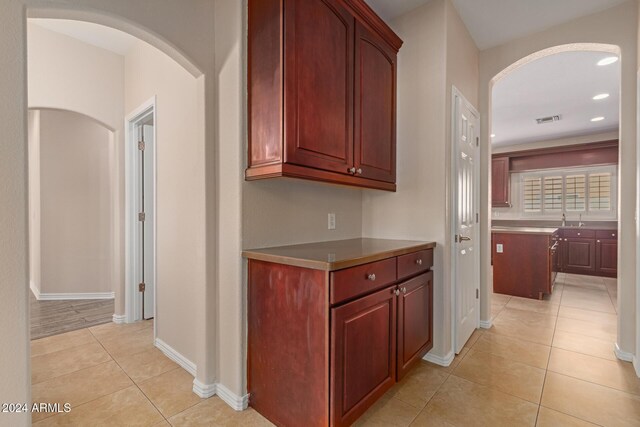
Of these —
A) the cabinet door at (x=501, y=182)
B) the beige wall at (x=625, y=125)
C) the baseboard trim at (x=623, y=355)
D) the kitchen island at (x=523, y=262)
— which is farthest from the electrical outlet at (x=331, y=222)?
the cabinet door at (x=501, y=182)

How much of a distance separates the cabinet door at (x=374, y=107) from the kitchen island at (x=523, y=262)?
2.79 m

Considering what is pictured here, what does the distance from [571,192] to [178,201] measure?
296 inches

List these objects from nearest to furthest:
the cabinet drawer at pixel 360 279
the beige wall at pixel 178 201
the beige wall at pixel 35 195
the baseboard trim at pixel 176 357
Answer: the cabinet drawer at pixel 360 279, the beige wall at pixel 178 201, the baseboard trim at pixel 176 357, the beige wall at pixel 35 195

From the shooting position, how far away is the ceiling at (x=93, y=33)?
269cm

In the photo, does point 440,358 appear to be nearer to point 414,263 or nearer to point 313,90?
point 414,263

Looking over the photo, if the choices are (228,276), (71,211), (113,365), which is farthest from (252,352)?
(71,211)

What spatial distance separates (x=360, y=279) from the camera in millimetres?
1550

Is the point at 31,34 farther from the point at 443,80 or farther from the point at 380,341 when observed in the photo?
the point at 380,341

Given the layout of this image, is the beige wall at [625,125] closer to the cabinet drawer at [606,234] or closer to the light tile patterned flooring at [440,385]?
the light tile patterned flooring at [440,385]

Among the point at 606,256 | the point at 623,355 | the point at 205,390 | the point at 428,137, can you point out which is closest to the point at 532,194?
the point at 606,256

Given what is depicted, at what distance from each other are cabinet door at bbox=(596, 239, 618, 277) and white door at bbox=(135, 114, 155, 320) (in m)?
7.33

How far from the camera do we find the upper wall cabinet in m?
1.57

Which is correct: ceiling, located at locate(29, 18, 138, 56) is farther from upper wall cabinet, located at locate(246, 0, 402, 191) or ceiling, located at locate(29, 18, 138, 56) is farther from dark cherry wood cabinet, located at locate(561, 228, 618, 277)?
dark cherry wood cabinet, located at locate(561, 228, 618, 277)

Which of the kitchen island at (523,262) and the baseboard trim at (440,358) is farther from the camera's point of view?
the kitchen island at (523,262)
